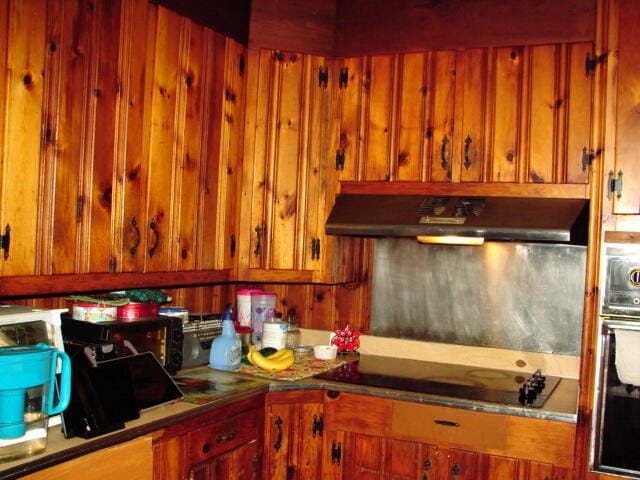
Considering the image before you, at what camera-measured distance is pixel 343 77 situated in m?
3.07

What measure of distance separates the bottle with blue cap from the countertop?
4cm

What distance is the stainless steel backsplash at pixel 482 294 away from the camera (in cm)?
303

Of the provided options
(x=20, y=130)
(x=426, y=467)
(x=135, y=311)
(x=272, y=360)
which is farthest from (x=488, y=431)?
(x=20, y=130)

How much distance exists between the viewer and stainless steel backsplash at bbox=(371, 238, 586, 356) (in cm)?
303

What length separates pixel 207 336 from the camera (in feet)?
9.64

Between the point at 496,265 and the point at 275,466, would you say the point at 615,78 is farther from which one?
the point at 275,466

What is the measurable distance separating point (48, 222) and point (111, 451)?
71cm

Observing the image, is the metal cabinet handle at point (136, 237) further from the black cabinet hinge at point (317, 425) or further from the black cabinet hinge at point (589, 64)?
the black cabinet hinge at point (589, 64)

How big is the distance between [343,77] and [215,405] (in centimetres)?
151

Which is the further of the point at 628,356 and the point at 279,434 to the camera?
the point at 279,434

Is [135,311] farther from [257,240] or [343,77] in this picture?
[343,77]

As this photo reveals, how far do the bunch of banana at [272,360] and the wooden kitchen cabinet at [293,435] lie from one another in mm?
195

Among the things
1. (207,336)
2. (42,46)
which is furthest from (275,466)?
(42,46)

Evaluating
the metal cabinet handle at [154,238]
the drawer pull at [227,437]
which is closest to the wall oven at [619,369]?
the drawer pull at [227,437]
